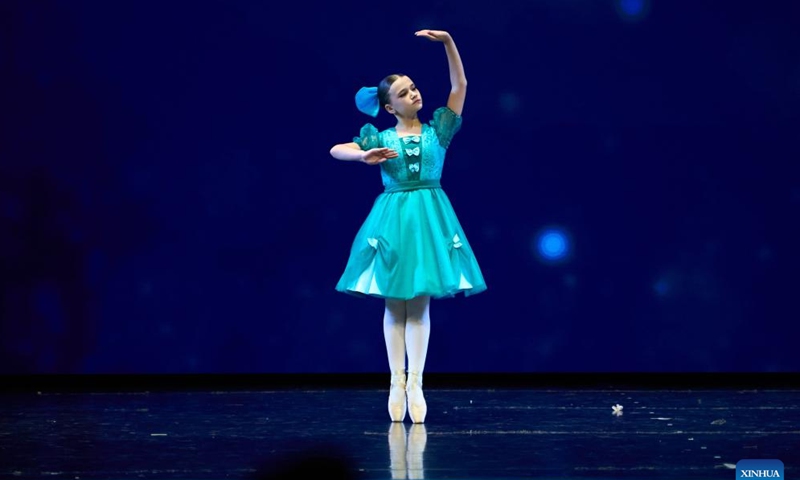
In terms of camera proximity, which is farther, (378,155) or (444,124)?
(444,124)

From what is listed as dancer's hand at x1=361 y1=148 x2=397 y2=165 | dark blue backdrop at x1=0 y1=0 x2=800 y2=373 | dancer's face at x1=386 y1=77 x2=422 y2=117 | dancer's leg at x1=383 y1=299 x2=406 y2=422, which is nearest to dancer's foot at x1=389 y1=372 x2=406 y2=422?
dancer's leg at x1=383 y1=299 x2=406 y2=422

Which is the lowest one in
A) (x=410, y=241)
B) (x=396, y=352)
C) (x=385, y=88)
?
(x=396, y=352)

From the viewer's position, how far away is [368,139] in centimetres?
375

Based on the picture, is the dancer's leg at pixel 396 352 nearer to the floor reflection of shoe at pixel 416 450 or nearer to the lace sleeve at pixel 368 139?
the floor reflection of shoe at pixel 416 450

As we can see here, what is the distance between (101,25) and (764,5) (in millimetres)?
2767

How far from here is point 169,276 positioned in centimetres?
490

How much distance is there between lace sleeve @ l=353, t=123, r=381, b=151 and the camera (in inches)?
147

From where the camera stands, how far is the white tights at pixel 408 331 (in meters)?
3.65

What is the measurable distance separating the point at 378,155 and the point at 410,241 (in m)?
0.31

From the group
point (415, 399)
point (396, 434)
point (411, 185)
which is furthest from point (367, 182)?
point (396, 434)

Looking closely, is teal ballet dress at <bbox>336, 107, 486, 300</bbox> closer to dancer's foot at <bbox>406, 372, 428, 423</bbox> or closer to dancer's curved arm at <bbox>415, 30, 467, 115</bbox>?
dancer's curved arm at <bbox>415, 30, 467, 115</bbox>

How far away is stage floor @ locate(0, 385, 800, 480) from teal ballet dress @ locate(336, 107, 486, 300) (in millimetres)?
438

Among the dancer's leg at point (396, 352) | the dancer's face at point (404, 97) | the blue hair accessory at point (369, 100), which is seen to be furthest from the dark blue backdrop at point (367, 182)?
the dancer's leg at point (396, 352)

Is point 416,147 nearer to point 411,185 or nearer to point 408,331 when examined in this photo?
point 411,185
